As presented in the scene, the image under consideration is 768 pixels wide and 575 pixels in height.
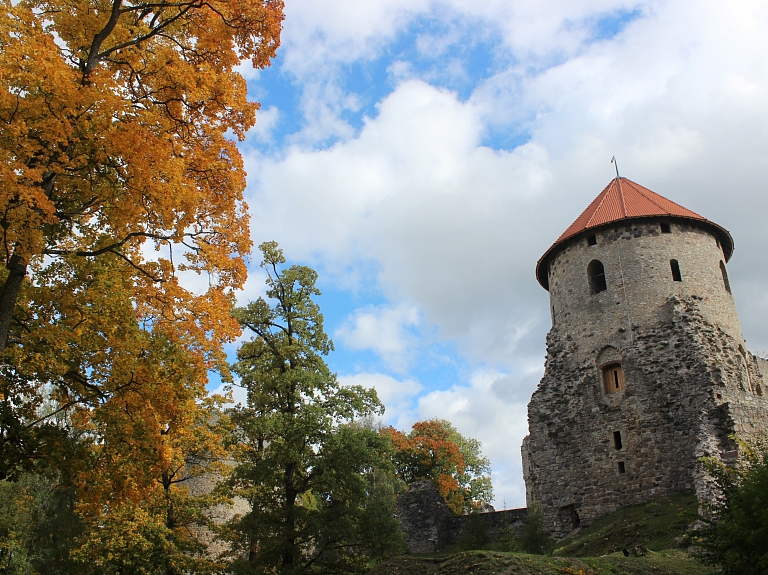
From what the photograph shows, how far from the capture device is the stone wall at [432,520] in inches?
897

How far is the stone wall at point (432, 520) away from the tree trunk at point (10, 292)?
692 inches

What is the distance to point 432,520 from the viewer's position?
2450cm

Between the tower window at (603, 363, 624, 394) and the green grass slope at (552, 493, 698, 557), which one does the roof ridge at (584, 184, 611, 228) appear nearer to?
the tower window at (603, 363, 624, 394)

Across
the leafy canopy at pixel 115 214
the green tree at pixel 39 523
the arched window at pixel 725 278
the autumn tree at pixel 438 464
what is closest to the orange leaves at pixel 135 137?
the leafy canopy at pixel 115 214

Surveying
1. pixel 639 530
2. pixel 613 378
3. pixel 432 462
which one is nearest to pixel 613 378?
pixel 613 378

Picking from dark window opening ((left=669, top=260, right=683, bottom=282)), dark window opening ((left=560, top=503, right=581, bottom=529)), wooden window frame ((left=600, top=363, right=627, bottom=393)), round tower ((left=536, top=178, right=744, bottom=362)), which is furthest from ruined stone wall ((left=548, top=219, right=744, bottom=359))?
dark window opening ((left=560, top=503, right=581, bottom=529))

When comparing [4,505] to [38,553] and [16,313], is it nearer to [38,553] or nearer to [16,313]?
[38,553]

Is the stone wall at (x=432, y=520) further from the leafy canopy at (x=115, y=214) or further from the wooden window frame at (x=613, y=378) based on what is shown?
the leafy canopy at (x=115, y=214)

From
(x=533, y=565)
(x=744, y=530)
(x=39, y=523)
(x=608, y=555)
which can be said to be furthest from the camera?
(x=39, y=523)

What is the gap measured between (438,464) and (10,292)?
35991 millimetres

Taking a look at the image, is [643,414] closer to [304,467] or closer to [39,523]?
[304,467]

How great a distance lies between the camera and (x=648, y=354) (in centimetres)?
2258

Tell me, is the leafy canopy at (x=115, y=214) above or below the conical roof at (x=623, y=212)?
below

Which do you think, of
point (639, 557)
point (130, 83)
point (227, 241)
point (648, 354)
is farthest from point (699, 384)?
point (130, 83)
